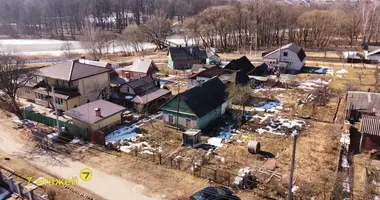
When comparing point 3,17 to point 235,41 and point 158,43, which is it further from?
point 235,41

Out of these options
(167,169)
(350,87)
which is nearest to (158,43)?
(350,87)

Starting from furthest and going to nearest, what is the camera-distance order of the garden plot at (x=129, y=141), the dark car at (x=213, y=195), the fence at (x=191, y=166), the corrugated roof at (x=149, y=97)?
the corrugated roof at (x=149, y=97), the garden plot at (x=129, y=141), the fence at (x=191, y=166), the dark car at (x=213, y=195)

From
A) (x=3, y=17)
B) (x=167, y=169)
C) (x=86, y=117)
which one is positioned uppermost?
(x=3, y=17)

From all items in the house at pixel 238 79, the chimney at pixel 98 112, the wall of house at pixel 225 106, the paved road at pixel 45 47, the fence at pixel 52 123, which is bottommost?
the fence at pixel 52 123

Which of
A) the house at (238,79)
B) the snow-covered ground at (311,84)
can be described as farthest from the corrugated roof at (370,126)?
the snow-covered ground at (311,84)

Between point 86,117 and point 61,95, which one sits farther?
point 61,95

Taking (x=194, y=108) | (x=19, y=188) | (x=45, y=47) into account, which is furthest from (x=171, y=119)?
(x=45, y=47)

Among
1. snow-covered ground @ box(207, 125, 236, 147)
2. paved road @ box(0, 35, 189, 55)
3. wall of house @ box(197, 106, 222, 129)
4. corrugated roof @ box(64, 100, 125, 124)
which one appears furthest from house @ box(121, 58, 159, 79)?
paved road @ box(0, 35, 189, 55)

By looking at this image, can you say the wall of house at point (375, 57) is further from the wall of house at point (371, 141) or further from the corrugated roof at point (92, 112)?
the corrugated roof at point (92, 112)
